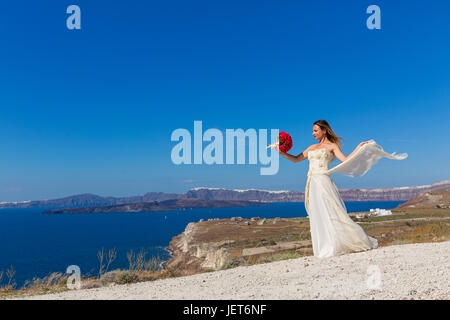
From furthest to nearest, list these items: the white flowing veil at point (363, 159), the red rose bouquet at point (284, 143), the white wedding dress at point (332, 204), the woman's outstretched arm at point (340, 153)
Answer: the red rose bouquet at point (284, 143)
the woman's outstretched arm at point (340, 153)
the white flowing veil at point (363, 159)
the white wedding dress at point (332, 204)

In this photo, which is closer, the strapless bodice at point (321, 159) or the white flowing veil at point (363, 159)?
the white flowing veil at point (363, 159)

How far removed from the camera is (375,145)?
8.49 meters

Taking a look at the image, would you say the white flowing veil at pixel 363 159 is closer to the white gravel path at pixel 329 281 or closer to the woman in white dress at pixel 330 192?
the woman in white dress at pixel 330 192

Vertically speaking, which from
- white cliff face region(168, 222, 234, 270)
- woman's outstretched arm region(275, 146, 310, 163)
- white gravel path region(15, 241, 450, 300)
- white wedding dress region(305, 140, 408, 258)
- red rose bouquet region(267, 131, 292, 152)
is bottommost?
white cliff face region(168, 222, 234, 270)

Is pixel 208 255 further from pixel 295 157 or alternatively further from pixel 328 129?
pixel 328 129

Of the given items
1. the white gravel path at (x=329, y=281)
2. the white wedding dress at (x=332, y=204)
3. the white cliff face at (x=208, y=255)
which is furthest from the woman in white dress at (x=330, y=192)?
the white cliff face at (x=208, y=255)

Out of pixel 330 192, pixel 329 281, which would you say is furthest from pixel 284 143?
pixel 329 281

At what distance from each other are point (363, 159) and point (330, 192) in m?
1.36

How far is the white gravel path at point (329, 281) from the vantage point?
17.1 feet

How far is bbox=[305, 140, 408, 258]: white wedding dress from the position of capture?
8.17 metres

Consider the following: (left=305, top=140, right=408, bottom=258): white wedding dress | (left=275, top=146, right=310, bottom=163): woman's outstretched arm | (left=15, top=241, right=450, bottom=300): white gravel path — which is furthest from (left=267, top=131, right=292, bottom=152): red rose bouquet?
(left=15, top=241, right=450, bottom=300): white gravel path

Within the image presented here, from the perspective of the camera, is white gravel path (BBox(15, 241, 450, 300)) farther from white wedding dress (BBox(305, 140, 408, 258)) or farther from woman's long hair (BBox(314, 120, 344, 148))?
woman's long hair (BBox(314, 120, 344, 148))
